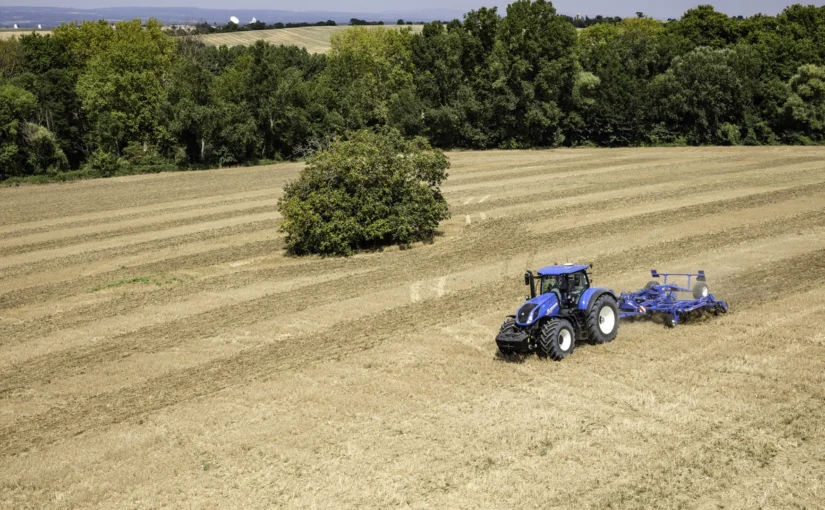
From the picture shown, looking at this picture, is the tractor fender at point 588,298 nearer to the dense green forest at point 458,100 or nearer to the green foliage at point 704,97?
the dense green forest at point 458,100

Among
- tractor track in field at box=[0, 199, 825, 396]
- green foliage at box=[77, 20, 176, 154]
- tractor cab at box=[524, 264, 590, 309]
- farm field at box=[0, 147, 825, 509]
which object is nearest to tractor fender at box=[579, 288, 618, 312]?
tractor cab at box=[524, 264, 590, 309]

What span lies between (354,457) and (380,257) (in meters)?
20.5

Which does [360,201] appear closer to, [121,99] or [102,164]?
[102,164]

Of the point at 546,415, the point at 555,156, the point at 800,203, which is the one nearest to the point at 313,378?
the point at 546,415

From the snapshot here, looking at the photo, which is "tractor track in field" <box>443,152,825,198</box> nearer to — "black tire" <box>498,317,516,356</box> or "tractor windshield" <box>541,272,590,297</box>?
"tractor windshield" <box>541,272,590,297</box>

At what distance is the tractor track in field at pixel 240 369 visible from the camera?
61.4ft

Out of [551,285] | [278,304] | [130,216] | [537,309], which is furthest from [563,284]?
[130,216]

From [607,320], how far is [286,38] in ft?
541

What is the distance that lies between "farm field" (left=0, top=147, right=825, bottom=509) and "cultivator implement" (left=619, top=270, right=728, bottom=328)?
48cm

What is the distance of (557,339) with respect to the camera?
66.4ft

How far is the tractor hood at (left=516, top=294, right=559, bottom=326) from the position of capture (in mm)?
19875

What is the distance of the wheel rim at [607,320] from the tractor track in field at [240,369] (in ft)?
18.3

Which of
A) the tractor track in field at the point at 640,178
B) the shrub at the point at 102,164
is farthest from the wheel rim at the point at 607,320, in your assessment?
the shrub at the point at 102,164

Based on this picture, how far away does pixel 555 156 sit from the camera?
7569cm
